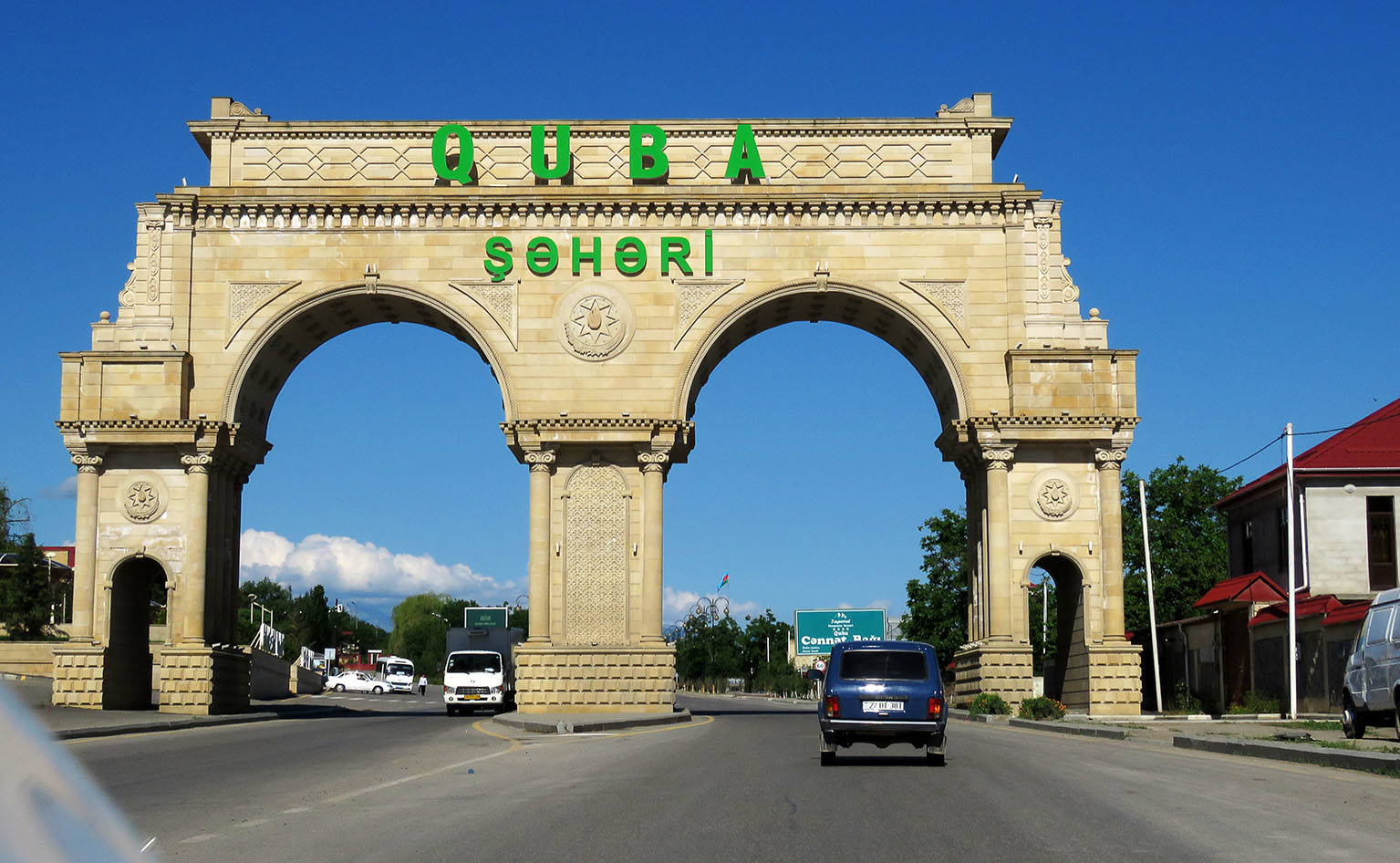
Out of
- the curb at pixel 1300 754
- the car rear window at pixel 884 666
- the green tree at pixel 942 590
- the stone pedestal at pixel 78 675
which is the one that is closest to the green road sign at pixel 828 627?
the green tree at pixel 942 590

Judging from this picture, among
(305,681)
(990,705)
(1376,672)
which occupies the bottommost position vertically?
(305,681)

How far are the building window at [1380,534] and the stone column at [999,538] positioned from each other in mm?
15379

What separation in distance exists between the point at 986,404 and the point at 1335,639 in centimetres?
1268

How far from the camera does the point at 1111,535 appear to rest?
43000 millimetres

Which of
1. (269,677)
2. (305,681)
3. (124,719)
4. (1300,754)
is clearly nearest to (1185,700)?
(1300,754)

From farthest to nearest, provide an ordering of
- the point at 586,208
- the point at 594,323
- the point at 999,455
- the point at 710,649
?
the point at 710,649
the point at 586,208
the point at 594,323
the point at 999,455

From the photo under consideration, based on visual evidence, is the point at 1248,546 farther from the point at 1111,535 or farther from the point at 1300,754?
the point at 1300,754

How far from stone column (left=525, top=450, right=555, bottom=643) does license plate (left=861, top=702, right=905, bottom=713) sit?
76.3 feet

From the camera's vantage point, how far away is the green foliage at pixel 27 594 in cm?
7288

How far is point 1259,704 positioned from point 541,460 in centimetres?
2355

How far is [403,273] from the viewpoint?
44719mm

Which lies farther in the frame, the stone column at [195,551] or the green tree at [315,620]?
the green tree at [315,620]

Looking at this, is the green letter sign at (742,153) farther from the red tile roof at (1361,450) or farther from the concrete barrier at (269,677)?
the concrete barrier at (269,677)

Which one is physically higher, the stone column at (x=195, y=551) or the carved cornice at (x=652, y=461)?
the carved cornice at (x=652, y=461)
